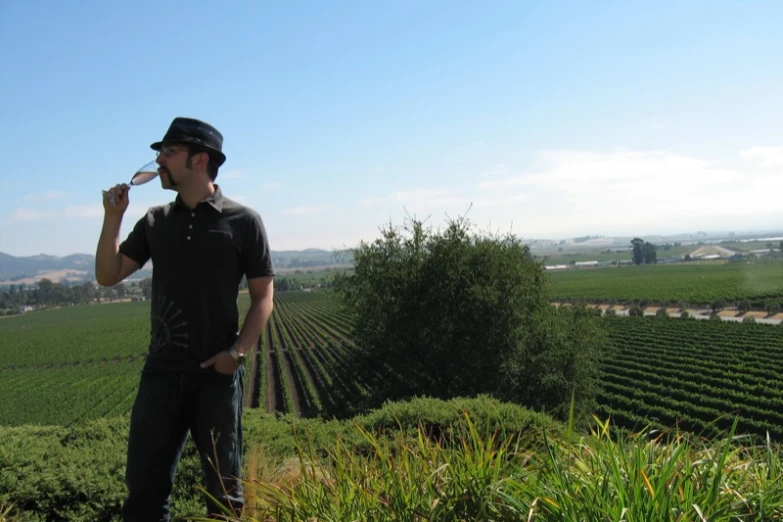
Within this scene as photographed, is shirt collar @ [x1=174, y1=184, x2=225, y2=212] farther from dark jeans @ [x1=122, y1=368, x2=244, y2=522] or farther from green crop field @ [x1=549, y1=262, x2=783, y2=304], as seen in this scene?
green crop field @ [x1=549, y1=262, x2=783, y2=304]

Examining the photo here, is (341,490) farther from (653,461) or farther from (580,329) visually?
(580,329)

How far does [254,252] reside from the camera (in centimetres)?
261

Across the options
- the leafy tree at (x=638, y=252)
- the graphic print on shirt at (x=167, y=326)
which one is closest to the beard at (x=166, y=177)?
the graphic print on shirt at (x=167, y=326)

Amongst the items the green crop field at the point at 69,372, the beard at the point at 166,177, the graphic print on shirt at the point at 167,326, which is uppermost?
the beard at the point at 166,177

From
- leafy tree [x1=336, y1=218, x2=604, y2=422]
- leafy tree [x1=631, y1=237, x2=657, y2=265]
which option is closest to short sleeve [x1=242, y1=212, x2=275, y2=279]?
leafy tree [x1=336, y1=218, x2=604, y2=422]

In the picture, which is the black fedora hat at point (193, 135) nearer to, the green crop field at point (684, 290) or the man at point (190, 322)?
the man at point (190, 322)

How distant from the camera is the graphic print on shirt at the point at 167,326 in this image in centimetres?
251

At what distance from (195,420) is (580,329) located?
2118 centimetres

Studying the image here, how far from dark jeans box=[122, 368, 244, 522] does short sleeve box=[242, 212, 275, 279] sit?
1.64 ft

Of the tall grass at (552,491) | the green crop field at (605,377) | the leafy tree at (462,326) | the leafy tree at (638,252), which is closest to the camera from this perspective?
the tall grass at (552,491)

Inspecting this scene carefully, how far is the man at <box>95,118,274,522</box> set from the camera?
2.47 meters

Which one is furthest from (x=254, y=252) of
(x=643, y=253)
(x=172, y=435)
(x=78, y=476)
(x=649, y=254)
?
(x=643, y=253)

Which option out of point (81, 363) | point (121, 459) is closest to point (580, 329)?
point (121, 459)

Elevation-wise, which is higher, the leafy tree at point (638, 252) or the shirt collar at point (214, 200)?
the shirt collar at point (214, 200)
